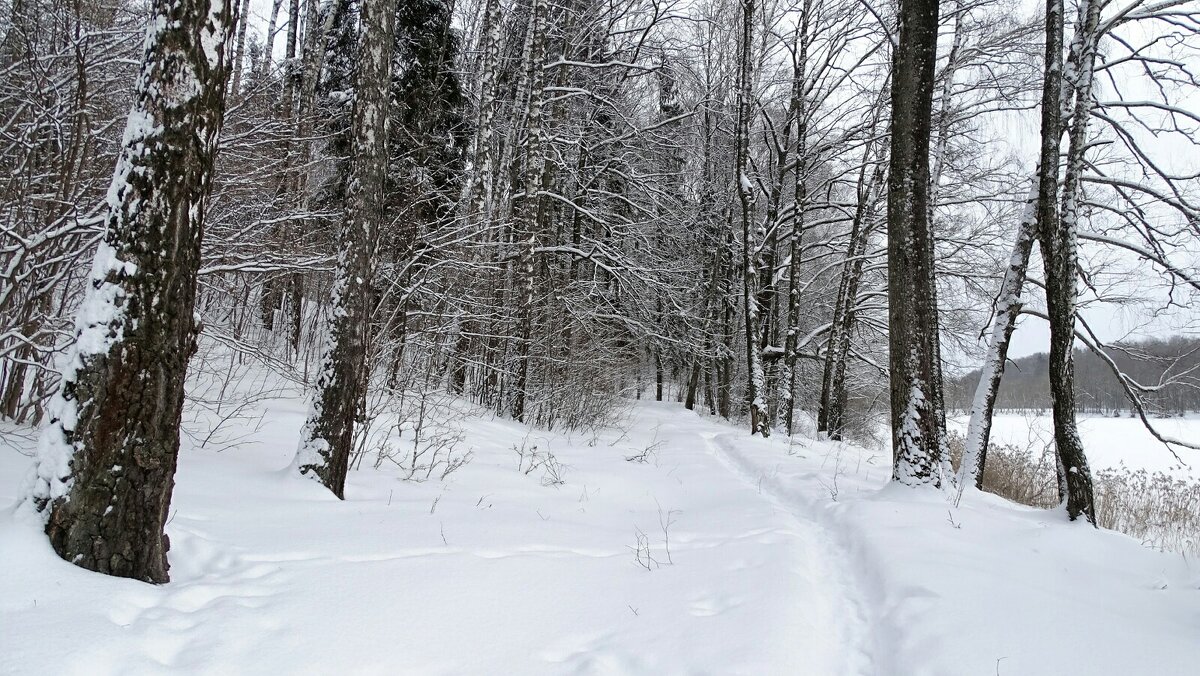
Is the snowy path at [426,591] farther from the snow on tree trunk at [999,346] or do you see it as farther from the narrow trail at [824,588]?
the snow on tree trunk at [999,346]

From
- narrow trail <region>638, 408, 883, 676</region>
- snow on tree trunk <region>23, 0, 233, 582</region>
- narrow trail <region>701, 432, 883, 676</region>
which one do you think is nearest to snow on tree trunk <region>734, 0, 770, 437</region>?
narrow trail <region>638, 408, 883, 676</region>

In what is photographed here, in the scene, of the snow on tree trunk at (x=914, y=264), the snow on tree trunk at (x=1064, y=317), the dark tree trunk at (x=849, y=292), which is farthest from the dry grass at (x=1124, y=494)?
the dark tree trunk at (x=849, y=292)

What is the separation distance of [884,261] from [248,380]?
48.5 feet

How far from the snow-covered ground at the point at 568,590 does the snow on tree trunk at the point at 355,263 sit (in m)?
0.30

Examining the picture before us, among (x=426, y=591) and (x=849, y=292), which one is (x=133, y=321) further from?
(x=849, y=292)

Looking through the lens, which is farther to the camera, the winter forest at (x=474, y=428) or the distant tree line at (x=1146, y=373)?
the distant tree line at (x=1146, y=373)

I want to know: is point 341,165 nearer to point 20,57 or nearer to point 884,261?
point 20,57

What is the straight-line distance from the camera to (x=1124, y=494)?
9297mm

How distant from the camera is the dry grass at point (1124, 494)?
7586 mm

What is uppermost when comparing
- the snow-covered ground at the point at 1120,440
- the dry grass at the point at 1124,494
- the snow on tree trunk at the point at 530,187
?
the snow on tree trunk at the point at 530,187

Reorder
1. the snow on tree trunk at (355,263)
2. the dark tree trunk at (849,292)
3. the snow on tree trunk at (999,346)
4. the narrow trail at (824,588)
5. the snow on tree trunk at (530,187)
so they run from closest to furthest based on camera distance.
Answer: the narrow trail at (824,588), the snow on tree trunk at (355,263), the snow on tree trunk at (999,346), the snow on tree trunk at (530,187), the dark tree trunk at (849,292)

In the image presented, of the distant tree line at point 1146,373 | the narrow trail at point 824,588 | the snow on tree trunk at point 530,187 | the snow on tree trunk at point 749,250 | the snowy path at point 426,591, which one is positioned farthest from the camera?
the snow on tree trunk at point 749,250

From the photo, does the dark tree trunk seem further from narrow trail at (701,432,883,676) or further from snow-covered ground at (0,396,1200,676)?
snow-covered ground at (0,396,1200,676)

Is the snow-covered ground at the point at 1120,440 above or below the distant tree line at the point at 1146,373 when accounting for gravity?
Answer: below
